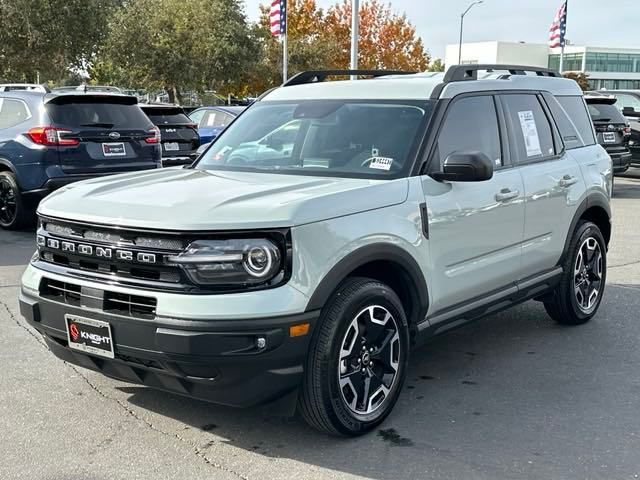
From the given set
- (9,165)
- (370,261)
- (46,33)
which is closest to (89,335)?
→ (370,261)

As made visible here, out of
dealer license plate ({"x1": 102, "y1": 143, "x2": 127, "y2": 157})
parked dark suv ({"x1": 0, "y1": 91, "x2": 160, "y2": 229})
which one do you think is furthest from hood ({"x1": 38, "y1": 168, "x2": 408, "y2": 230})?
dealer license plate ({"x1": 102, "y1": 143, "x2": 127, "y2": 157})

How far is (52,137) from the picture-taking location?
9383 mm

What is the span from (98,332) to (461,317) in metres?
2.13

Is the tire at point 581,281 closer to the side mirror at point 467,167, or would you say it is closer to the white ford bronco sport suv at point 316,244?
the white ford bronco sport suv at point 316,244

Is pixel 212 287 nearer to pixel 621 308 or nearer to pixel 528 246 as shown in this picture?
pixel 528 246

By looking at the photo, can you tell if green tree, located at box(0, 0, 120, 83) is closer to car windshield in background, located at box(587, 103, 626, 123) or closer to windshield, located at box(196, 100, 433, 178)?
car windshield in background, located at box(587, 103, 626, 123)

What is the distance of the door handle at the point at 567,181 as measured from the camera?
5.50 metres

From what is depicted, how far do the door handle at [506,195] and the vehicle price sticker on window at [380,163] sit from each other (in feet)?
2.76

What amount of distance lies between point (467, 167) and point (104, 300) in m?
2.03

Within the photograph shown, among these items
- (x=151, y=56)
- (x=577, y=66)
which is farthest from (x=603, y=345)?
(x=577, y=66)

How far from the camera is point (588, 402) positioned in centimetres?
445

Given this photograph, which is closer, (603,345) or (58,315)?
(58,315)

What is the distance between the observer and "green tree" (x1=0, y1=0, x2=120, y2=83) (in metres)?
26.1

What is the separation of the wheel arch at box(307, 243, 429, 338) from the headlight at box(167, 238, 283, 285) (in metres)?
0.28
